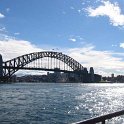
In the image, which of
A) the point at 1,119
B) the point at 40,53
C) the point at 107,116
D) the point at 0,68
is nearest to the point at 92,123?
the point at 107,116

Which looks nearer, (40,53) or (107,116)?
(107,116)

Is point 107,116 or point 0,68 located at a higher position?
point 0,68

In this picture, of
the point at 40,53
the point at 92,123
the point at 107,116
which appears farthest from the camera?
the point at 40,53

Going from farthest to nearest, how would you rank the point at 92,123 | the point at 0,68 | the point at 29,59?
the point at 29,59
the point at 0,68
the point at 92,123

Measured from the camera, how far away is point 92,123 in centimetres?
601

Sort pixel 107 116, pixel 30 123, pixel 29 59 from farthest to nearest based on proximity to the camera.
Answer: pixel 29 59 → pixel 30 123 → pixel 107 116

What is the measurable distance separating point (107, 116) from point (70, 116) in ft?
85.7

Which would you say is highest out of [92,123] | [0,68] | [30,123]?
[0,68]

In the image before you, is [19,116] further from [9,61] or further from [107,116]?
[9,61]

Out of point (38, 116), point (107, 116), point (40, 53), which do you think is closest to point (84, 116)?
point (38, 116)

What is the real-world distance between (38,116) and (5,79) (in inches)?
5460

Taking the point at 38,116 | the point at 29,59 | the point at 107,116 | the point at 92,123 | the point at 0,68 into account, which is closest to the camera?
the point at 92,123

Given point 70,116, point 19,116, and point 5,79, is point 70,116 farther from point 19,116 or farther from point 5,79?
point 5,79

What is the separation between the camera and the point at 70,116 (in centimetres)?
3244
